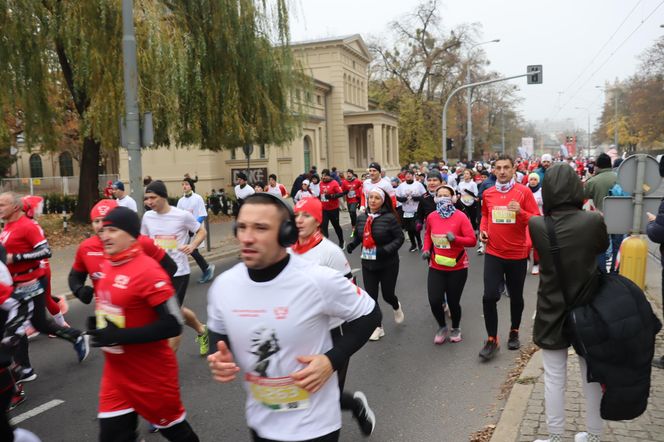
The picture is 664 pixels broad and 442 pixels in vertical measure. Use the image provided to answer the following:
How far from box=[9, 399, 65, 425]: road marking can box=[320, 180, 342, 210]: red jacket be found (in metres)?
9.51

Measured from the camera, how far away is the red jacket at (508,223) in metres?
5.61

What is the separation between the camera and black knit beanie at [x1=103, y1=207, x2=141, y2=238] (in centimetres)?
324

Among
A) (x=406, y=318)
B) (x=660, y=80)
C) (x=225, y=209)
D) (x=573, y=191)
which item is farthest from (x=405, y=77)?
(x=573, y=191)

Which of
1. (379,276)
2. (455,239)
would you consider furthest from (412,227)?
(455,239)

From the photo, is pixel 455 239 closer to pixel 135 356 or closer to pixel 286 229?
pixel 135 356

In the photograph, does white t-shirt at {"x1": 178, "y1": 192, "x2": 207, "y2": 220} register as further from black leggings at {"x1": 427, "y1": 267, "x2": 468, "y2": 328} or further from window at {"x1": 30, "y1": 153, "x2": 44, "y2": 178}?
window at {"x1": 30, "y1": 153, "x2": 44, "y2": 178}

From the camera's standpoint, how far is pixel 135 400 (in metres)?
3.17

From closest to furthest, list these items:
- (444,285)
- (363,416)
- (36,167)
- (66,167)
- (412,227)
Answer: (363,416) → (444,285) → (412,227) → (66,167) → (36,167)

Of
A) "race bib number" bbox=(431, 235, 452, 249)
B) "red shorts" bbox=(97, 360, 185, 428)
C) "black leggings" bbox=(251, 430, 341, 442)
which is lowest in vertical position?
"red shorts" bbox=(97, 360, 185, 428)

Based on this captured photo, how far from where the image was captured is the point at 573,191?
3471mm

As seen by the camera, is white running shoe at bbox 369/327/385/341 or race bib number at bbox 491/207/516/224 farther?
white running shoe at bbox 369/327/385/341

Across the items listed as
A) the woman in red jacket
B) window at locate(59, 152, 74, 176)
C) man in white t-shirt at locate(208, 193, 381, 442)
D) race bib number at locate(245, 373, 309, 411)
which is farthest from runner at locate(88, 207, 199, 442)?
window at locate(59, 152, 74, 176)

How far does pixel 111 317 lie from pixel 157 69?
423 inches

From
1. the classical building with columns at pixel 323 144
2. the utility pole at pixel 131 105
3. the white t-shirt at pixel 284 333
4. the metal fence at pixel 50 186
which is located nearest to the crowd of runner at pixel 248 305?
the white t-shirt at pixel 284 333
